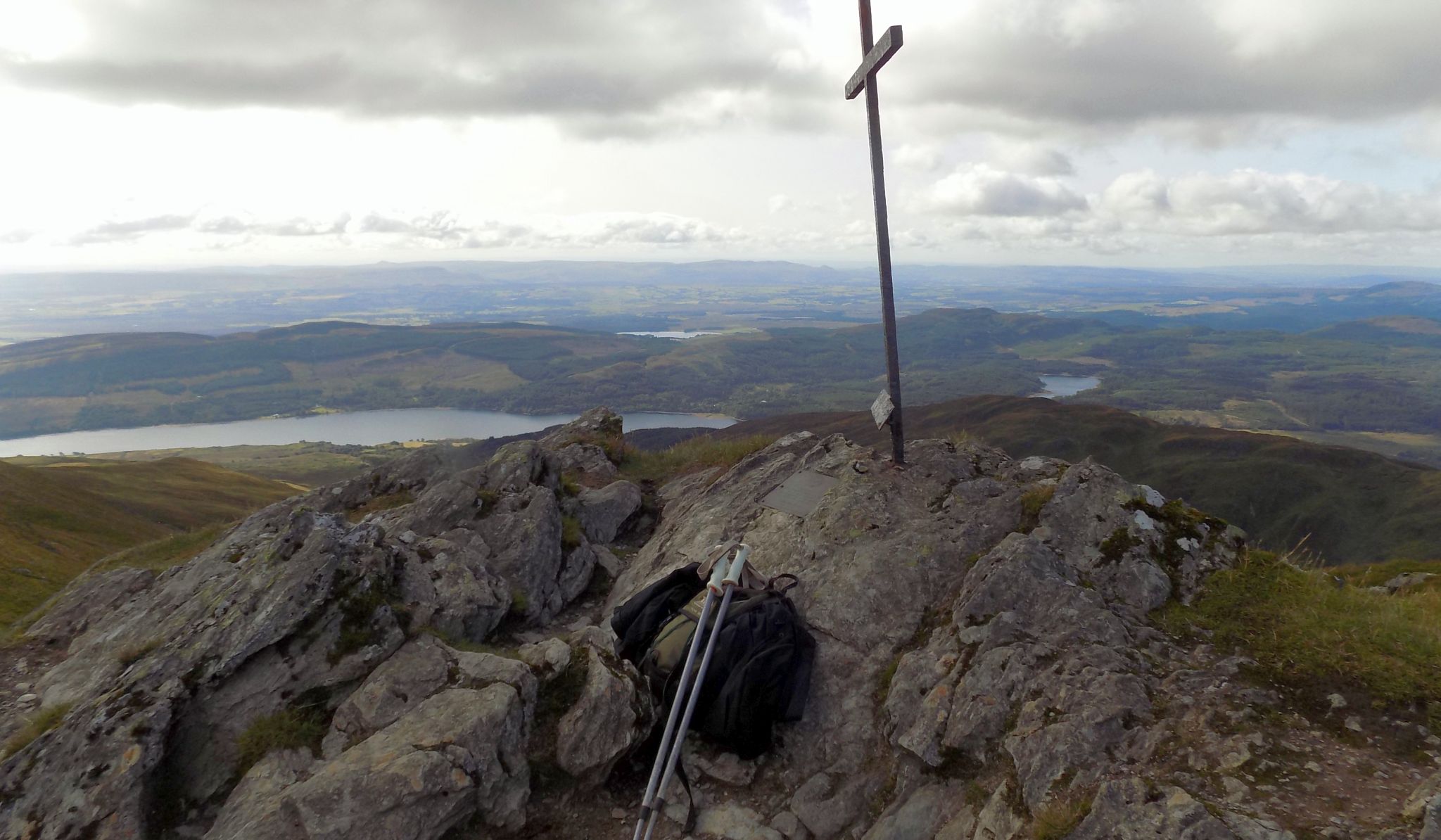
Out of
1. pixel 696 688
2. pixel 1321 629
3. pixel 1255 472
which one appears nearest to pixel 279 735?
pixel 696 688

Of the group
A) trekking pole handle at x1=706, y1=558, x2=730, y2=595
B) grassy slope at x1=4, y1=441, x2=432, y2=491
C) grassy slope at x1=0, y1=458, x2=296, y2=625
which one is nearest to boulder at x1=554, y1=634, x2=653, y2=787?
trekking pole handle at x1=706, y1=558, x2=730, y2=595

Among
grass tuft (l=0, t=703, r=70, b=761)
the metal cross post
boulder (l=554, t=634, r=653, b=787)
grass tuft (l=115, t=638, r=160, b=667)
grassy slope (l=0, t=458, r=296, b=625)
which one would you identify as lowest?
grassy slope (l=0, t=458, r=296, b=625)

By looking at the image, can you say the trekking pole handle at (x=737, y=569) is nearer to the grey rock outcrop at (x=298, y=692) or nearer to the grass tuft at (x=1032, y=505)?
the grey rock outcrop at (x=298, y=692)

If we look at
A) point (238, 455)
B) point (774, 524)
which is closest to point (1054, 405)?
point (774, 524)

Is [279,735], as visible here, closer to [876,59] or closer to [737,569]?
[737,569]

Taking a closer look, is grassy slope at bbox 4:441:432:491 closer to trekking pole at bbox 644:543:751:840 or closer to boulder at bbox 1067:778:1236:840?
trekking pole at bbox 644:543:751:840

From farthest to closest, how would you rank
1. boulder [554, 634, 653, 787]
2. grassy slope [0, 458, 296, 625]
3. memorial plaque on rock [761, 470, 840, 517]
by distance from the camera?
grassy slope [0, 458, 296, 625] → memorial plaque on rock [761, 470, 840, 517] → boulder [554, 634, 653, 787]

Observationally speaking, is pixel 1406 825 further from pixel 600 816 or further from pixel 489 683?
pixel 489 683
